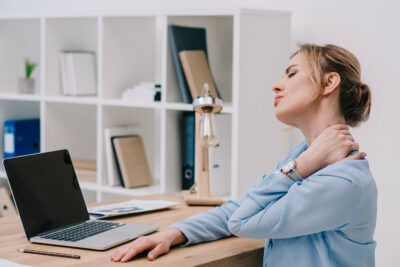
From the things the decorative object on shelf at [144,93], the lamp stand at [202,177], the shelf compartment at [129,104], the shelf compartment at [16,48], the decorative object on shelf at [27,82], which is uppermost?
the shelf compartment at [16,48]

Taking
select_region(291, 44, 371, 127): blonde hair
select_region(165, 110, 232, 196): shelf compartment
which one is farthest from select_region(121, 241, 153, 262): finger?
select_region(165, 110, 232, 196): shelf compartment

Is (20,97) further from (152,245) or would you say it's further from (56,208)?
(152,245)

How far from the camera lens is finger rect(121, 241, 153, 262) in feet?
4.77

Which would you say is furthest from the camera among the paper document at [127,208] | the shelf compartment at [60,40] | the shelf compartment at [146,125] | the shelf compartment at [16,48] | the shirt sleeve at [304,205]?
the shelf compartment at [16,48]

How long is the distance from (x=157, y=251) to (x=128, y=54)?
6.38ft

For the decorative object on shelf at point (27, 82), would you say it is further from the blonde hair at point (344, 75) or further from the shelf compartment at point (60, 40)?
the blonde hair at point (344, 75)

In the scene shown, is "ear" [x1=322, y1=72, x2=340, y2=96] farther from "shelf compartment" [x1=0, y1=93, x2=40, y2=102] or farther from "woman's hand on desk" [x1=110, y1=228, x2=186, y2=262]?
"shelf compartment" [x1=0, y1=93, x2=40, y2=102]

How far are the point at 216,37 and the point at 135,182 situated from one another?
35.9 inches

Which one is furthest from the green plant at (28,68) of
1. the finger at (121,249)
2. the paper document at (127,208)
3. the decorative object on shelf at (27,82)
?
the finger at (121,249)

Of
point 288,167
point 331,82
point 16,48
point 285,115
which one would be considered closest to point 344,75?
point 331,82

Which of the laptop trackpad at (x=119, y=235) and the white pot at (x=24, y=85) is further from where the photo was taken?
the white pot at (x=24, y=85)

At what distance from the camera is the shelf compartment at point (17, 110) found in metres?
3.70

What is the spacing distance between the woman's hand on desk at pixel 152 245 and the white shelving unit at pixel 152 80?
1.14 m

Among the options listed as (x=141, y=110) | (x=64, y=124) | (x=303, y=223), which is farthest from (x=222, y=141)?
(x=303, y=223)
